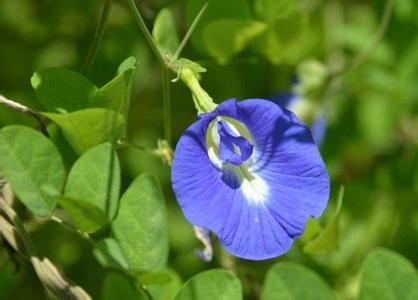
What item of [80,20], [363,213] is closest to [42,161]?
[363,213]

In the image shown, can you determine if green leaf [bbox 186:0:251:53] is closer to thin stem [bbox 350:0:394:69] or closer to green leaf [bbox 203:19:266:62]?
green leaf [bbox 203:19:266:62]

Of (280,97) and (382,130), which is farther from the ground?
(280,97)

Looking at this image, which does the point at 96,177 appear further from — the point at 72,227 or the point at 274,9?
the point at 274,9

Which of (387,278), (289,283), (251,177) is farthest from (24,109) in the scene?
(387,278)

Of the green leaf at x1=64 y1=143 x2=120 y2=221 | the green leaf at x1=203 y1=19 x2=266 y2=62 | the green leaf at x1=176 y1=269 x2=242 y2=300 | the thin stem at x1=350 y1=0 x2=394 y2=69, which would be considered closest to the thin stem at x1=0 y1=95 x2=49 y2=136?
the green leaf at x1=64 y1=143 x2=120 y2=221

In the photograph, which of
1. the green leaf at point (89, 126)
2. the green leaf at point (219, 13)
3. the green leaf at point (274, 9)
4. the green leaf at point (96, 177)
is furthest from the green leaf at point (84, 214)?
the green leaf at point (274, 9)

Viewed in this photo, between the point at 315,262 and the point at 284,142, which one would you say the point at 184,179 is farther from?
the point at 315,262
